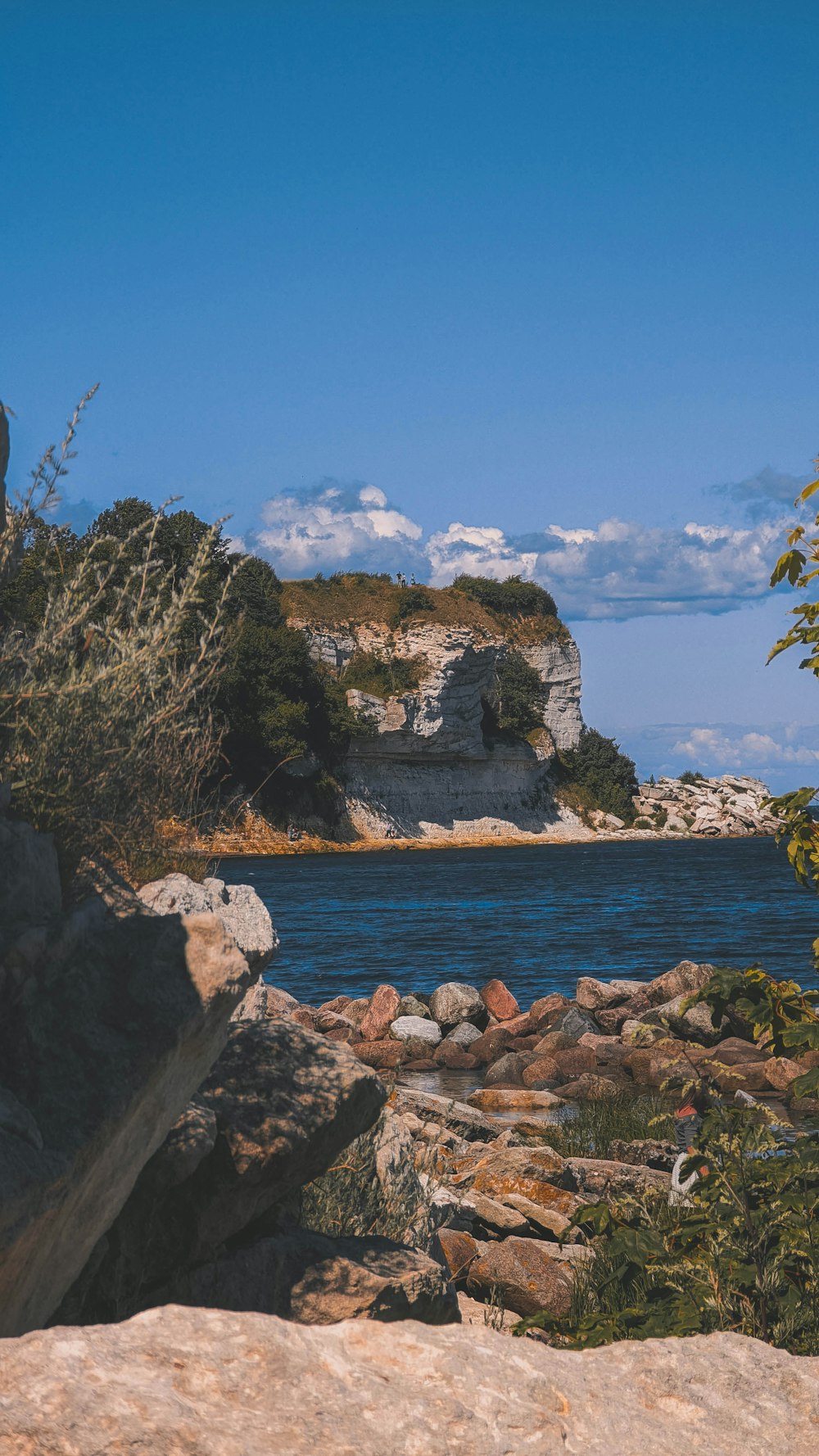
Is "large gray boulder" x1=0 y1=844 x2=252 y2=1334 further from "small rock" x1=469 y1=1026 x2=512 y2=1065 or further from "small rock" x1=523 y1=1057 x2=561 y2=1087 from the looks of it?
Answer: "small rock" x1=469 y1=1026 x2=512 y2=1065

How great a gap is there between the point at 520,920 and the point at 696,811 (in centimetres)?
7237

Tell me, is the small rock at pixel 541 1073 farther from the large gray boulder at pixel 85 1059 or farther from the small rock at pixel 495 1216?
the large gray boulder at pixel 85 1059

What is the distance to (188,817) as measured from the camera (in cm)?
541

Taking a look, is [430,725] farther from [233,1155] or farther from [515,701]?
[233,1155]

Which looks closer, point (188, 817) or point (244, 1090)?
point (244, 1090)

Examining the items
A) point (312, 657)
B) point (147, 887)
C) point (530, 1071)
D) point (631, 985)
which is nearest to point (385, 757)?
point (312, 657)

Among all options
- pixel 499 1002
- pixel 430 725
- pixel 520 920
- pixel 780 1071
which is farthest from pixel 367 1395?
pixel 430 725

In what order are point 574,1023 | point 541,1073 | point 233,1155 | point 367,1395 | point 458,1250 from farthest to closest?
point 574,1023, point 541,1073, point 458,1250, point 233,1155, point 367,1395

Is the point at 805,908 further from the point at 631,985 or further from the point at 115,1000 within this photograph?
the point at 115,1000

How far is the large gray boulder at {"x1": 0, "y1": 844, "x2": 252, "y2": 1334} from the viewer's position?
3188mm

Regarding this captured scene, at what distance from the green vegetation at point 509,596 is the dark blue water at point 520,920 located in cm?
3607

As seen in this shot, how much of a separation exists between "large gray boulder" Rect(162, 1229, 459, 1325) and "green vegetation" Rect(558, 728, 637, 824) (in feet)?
292

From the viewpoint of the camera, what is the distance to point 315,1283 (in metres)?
4.66

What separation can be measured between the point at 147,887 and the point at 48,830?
3.02 ft
